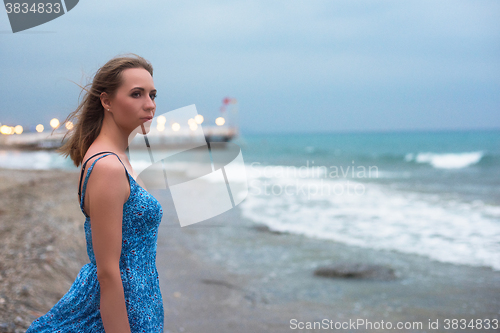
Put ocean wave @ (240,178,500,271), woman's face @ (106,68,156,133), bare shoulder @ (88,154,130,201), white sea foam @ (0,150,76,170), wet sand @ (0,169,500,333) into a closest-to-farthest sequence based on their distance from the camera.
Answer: bare shoulder @ (88,154,130,201), woman's face @ (106,68,156,133), wet sand @ (0,169,500,333), ocean wave @ (240,178,500,271), white sea foam @ (0,150,76,170)

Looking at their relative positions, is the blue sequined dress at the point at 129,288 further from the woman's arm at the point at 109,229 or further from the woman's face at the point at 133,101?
the woman's face at the point at 133,101

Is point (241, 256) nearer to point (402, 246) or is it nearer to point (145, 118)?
point (402, 246)

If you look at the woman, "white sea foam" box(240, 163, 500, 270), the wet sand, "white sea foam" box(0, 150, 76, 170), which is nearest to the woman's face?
the woman

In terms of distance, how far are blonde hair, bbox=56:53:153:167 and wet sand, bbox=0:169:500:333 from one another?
2116mm

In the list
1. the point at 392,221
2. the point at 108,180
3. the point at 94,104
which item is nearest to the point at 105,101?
the point at 94,104

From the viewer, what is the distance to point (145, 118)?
4.18 ft

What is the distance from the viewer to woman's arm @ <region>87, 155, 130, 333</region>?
3.63 ft

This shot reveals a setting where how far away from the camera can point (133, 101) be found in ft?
4.10

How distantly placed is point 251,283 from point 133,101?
407 centimetres

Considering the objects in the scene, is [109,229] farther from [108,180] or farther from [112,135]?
[112,135]

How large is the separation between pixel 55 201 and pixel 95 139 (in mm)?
8903

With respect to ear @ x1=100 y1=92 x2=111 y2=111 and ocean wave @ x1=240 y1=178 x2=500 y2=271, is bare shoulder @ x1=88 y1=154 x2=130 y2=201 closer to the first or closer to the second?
ear @ x1=100 y1=92 x2=111 y2=111

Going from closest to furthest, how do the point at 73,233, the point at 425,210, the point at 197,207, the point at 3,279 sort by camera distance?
the point at 3,279 < the point at 73,233 < the point at 425,210 < the point at 197,207

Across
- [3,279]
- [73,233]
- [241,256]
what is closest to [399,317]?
[241,256]
